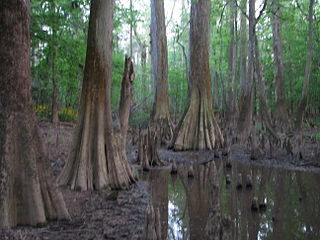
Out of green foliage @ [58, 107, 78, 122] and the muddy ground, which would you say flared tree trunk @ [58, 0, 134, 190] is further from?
green foliage @ [58, 107, 78, 122]

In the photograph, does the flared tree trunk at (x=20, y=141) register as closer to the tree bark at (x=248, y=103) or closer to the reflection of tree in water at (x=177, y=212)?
the reflection of tree in water at (x=177, y=212)

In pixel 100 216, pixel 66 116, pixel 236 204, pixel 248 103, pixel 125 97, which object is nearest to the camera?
pixel 100 216

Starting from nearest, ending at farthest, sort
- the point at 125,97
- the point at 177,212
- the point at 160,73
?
1. the point at 177,212
2. the point at 125,97
3. the point at 160,73

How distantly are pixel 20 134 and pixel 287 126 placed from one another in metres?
11.3

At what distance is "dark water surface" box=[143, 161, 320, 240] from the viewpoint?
4062 mm

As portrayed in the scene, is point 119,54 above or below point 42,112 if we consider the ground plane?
above

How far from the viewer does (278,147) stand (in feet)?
31.5

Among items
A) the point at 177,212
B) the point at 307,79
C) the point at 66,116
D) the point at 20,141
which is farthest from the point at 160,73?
the point at 20,141

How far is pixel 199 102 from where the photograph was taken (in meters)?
10.3

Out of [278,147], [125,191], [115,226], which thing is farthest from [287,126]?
[115,226]

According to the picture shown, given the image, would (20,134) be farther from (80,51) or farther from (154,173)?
(80,51)

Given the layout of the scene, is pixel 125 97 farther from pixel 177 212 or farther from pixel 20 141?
pixel 20 141

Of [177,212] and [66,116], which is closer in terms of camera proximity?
[177,212]

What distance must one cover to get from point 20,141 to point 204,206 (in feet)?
8.84
